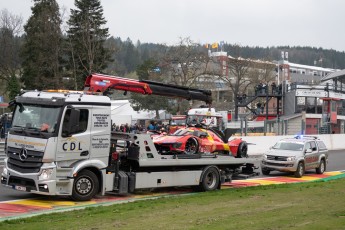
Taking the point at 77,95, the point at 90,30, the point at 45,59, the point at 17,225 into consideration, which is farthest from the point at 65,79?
the point at 17,225

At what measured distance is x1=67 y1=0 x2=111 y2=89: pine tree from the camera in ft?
145

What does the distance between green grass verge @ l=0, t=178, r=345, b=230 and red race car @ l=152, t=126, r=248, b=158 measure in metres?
2.25

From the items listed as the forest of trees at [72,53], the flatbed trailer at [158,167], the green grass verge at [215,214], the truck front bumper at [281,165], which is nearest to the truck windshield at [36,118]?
the flatbed trailer at [158,167]

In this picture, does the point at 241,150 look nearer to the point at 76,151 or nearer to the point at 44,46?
the point at 76,151

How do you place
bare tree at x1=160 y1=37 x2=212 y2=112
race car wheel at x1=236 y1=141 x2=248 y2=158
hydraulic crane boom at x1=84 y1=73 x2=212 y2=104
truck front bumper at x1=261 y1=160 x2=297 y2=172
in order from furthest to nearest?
bare tree at x1=160 y1=37 x2=212 y2=112 < truck front bumper at x1=261 y1=160 x2=297 y2=172 < race car wheel at x1=236 y1=141 x2=248 y2=158 < hydraulic crane boom at x1=84 y1=73 x2=212 y2=104

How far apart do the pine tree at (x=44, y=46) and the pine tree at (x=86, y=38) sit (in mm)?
1388

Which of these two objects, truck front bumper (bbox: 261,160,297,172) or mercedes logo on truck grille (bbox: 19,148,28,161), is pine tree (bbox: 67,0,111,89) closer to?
truck front bumper (bbox: 261,160,297,172)

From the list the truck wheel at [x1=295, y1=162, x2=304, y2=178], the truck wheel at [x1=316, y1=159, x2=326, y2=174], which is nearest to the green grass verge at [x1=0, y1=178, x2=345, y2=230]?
the truck wheel at [x1=295, y1=162, x2=304, y2=178]

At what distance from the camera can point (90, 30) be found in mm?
44875

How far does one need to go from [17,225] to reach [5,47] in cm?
5219

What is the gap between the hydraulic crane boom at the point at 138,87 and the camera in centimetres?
1527

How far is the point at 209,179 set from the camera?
17.2m

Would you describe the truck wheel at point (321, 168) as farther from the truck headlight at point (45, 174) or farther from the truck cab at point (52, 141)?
the truck headlight at point (45, 174)

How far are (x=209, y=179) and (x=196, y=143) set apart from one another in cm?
126
